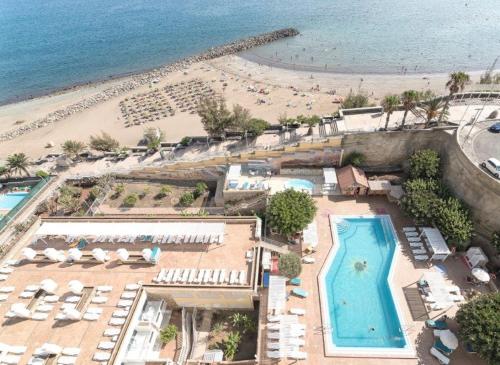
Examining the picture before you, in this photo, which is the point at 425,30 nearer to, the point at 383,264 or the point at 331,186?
the point at 331,186

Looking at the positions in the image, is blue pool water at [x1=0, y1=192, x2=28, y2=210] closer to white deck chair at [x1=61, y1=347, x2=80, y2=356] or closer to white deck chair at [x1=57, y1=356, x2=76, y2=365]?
white deck chair at [x1=61, y1=347, x2=80, y2=356]

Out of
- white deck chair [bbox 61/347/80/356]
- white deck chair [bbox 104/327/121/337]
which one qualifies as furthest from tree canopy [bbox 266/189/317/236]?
white deck chair [bbox 61/347/80/356]

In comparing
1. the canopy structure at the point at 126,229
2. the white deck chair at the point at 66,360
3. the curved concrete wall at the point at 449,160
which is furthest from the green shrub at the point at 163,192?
the curved concrete wall at the point at 449,160

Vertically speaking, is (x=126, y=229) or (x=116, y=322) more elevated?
(x=126, y=229)

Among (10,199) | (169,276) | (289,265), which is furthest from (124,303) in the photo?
(10,199)

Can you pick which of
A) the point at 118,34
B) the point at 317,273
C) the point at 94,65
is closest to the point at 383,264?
the point at 317,273

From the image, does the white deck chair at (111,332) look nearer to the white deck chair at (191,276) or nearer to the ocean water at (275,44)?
the white deck chair at (191,276)

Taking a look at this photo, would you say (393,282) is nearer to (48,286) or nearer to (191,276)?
(191,276)
